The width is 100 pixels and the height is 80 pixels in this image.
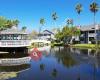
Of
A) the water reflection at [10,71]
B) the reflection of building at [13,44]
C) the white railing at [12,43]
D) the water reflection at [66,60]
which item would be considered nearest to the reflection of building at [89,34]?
the water reflection at [66,60]

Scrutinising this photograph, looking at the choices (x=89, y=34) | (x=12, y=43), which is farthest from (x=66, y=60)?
(x=89, y=34)

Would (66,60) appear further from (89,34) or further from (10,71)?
(89,34)

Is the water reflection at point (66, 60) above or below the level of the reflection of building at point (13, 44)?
below

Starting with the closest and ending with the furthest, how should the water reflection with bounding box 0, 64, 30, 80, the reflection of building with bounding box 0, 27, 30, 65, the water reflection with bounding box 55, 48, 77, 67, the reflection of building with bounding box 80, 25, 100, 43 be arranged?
the water reflection with bounding box 0, 64, 30, 80 → the water reflection with bounding box 55, 48, 77, 67 → the reflection of building with bounding box 0, 27, 30, 65 → the reflection of building with bounding box 80, 25, 100, 43

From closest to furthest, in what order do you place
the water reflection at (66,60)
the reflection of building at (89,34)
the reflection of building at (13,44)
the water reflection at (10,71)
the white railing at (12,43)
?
the water reflection at (10,71)
the water reflection at (66,60)
the reflection of building at (13,44)
the white railing at (12,43)
the reflection of building at (89,34)

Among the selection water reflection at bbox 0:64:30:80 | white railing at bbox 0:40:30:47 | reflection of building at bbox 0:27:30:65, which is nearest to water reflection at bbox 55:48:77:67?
reflection of building at bbox 0:27:30:65

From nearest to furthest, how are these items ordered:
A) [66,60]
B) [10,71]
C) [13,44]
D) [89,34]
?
[10,71], [13,44], [66,60], [89,34]

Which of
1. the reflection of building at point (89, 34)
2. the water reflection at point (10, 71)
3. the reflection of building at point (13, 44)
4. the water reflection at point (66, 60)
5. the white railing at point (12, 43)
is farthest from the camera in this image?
the reflection of building at point (89, 34)

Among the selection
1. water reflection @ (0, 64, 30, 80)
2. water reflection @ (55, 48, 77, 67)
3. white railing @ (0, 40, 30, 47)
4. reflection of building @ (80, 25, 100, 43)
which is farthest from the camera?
reflection of building @ (80, 25, 100, 43)

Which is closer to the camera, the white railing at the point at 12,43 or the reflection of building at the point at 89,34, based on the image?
the white railing at the point at 12,43

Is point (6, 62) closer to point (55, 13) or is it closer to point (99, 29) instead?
point (99, 29)

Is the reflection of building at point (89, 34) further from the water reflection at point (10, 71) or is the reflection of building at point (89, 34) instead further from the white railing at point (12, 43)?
the water reflection at point (10, 71)

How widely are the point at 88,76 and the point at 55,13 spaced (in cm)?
12614

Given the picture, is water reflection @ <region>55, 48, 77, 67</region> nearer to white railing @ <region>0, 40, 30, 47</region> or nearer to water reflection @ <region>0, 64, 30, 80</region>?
white railing @ <region>0, 40, 30, 47</region>
